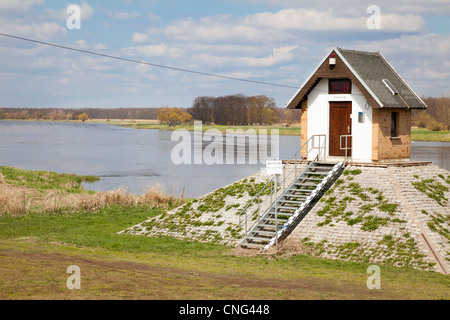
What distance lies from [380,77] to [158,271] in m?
16.7

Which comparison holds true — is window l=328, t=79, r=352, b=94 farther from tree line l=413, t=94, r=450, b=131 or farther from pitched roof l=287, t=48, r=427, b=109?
tree line l=413, t=94, r=450, b=131

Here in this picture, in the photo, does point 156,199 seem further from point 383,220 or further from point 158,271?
point 158,271

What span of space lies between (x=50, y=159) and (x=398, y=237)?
71468mm

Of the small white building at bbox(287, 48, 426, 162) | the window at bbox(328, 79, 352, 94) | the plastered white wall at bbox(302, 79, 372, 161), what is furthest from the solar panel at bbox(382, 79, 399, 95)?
the window at bbox(328, 79, 352, 94)

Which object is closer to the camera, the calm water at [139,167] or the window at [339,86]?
the window at [339,86]

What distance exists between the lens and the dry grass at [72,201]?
34.2m

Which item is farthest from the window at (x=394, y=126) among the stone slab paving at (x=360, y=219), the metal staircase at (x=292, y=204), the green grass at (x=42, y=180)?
the green grass at (x=42, y=180)

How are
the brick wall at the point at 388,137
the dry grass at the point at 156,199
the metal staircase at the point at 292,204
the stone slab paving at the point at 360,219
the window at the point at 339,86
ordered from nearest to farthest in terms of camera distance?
the stone slab paving at the point at 360,219
the metal staircase at the point at 292,204
the brick wall at the point at 388,137
the window at the point at 339,86
the dry grass at the point at 156,199

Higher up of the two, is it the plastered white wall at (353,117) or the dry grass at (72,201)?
the plastered white wall at (353,117)

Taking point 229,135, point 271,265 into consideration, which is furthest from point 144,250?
point 229,135

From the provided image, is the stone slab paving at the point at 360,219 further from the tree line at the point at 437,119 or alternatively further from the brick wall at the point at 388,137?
the tree line at the point at 437,119

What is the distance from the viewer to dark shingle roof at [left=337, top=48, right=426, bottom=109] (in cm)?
2862

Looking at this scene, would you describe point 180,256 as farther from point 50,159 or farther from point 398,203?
point 50,159

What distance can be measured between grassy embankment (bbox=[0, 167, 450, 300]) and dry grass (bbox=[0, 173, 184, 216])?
1443 mm
